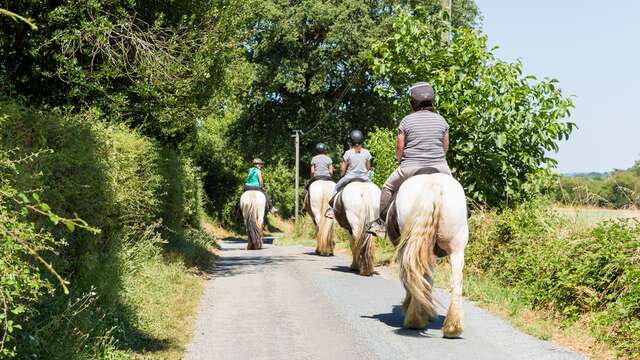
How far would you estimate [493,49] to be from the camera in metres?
14.2

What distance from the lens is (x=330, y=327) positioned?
8.81 meters

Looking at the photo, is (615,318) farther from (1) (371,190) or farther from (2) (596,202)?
(1) (371,190)

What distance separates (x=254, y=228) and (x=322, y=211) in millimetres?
4281

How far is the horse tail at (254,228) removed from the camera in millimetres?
21484

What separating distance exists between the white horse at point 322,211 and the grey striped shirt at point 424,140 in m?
8.74

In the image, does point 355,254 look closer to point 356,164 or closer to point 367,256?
point 367,256

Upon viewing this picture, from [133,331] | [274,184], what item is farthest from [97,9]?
[274,184]

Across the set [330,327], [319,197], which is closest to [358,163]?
[319,197]

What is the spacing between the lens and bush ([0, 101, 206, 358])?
18.5 ft

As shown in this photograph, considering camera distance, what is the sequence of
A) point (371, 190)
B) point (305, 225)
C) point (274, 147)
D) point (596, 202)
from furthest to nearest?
point (274, 147)
point (305, 225)
point (371, 190)
point (596, 202)

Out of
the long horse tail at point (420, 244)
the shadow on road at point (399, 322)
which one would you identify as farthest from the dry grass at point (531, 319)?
the long horse tail at point (420, 244)

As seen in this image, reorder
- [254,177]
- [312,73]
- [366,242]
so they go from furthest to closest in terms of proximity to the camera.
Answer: [312,73]
[254,177]
[366,242]

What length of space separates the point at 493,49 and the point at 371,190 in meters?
3.56

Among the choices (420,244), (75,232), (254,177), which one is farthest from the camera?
(254,177)
